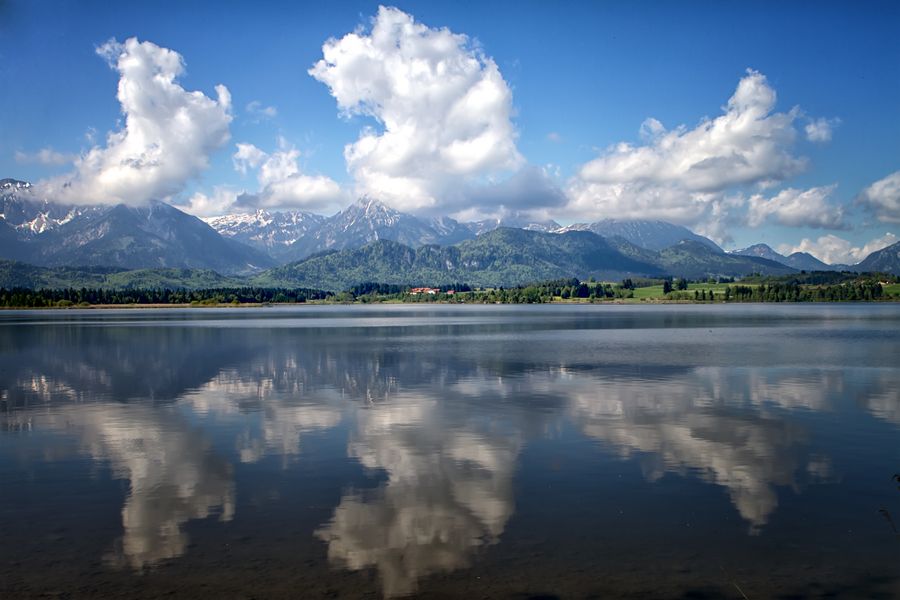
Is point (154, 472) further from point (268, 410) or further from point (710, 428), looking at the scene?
point (710, 428)

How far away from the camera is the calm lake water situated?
687 inches

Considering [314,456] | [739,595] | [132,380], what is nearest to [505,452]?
[314,456]

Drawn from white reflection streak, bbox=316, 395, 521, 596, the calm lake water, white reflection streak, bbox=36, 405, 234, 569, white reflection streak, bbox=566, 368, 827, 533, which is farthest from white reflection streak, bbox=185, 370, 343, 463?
white reflection streak, bbox=566, 368, 827, 533

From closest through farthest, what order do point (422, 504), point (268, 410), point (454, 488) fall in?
point (422, 504)
point (454, 488)
point (268, 410)

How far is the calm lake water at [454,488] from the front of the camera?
57.3ft

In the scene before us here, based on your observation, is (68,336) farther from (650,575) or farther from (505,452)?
(650,575)

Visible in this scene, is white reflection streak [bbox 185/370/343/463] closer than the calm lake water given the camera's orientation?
No

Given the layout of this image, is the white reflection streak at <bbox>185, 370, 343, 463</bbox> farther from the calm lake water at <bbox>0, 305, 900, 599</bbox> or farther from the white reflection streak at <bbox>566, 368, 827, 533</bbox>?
the white reflection streak at <bbox>566, 368, 827, 533</bbox>

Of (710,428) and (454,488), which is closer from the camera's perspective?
(454,488)

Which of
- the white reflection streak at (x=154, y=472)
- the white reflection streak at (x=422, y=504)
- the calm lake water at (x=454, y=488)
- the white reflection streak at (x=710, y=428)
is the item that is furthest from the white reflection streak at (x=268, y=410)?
the white reflection streak at (x=710, y=428)

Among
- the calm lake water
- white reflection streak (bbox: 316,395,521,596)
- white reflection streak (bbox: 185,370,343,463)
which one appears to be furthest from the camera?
white reflection streak (bbox: 185,370,343,463)

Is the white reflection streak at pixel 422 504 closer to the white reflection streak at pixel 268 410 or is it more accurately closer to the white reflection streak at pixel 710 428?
the white reflection streak at pixel 268 410

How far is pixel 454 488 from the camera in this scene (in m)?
25.0

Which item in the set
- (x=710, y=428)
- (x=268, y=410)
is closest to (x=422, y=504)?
(x=710, y=428)
